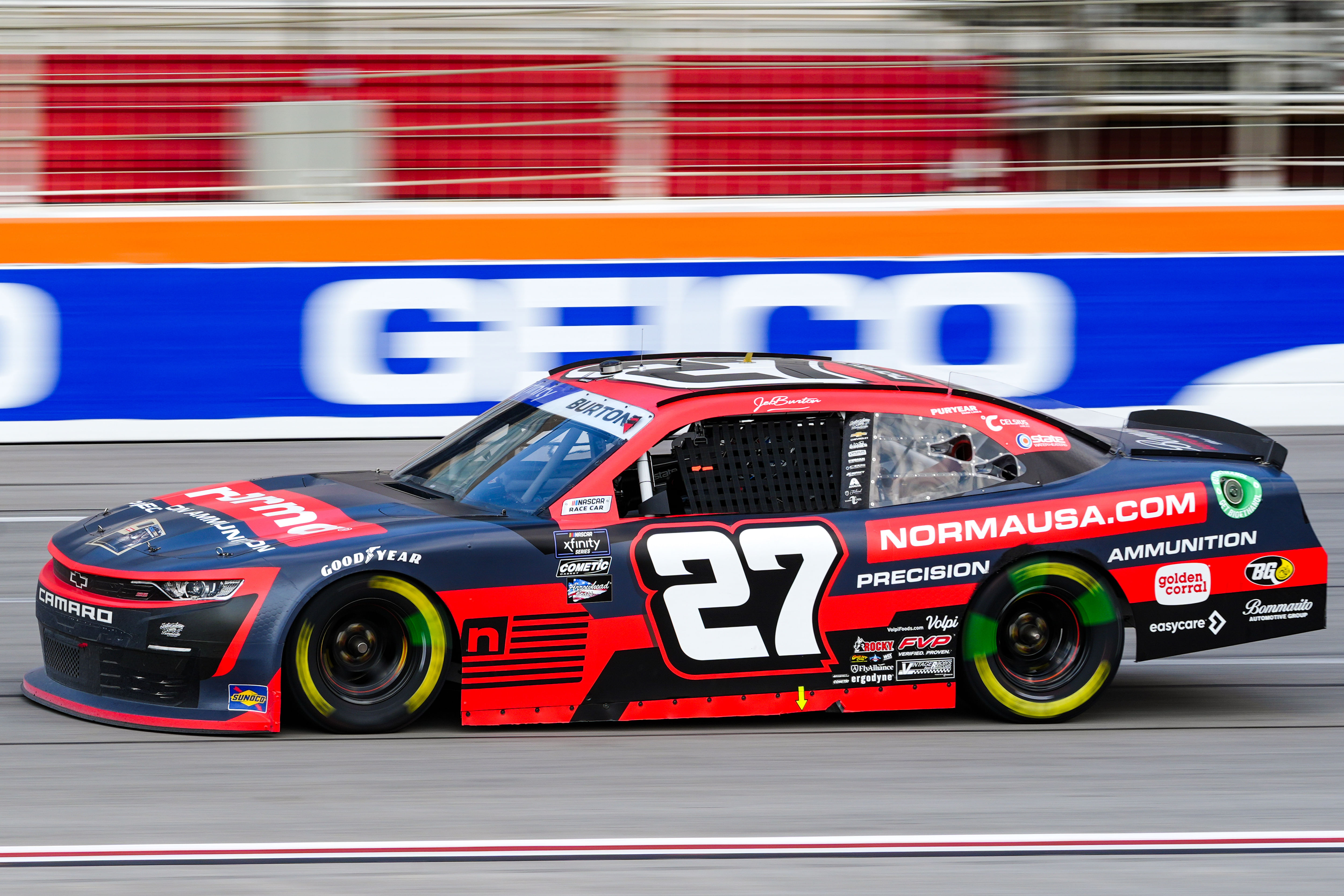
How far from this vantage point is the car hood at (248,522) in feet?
17.8

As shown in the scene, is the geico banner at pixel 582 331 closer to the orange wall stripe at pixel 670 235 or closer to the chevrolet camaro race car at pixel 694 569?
the orange wall stripe at pixel 670 235

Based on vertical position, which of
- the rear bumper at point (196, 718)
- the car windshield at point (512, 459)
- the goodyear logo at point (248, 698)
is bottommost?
the rear bumper at point (196, 718)

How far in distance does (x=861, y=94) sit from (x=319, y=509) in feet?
25.6

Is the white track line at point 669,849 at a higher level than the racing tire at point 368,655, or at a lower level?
lower

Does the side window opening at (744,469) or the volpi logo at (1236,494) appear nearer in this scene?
the side window opening at (744,469)

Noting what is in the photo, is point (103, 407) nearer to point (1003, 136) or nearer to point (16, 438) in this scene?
point (16, 438)

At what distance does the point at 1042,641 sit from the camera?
598cm

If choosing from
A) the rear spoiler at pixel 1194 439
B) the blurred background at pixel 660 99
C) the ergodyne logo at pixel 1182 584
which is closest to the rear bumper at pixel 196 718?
the ergodyne logo at pixel 1182 584

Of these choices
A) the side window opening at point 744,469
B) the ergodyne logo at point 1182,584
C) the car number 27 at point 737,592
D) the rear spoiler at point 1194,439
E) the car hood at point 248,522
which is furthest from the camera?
the rear spoiler at point 1194,439

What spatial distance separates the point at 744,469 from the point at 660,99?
21.8 ft

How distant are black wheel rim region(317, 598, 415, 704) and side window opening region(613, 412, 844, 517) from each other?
0.86m

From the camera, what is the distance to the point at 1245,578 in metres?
6.08

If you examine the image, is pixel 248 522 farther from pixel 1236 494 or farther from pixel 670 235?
pixel 670 235

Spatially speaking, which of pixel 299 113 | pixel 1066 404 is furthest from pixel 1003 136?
pixel 299 113
